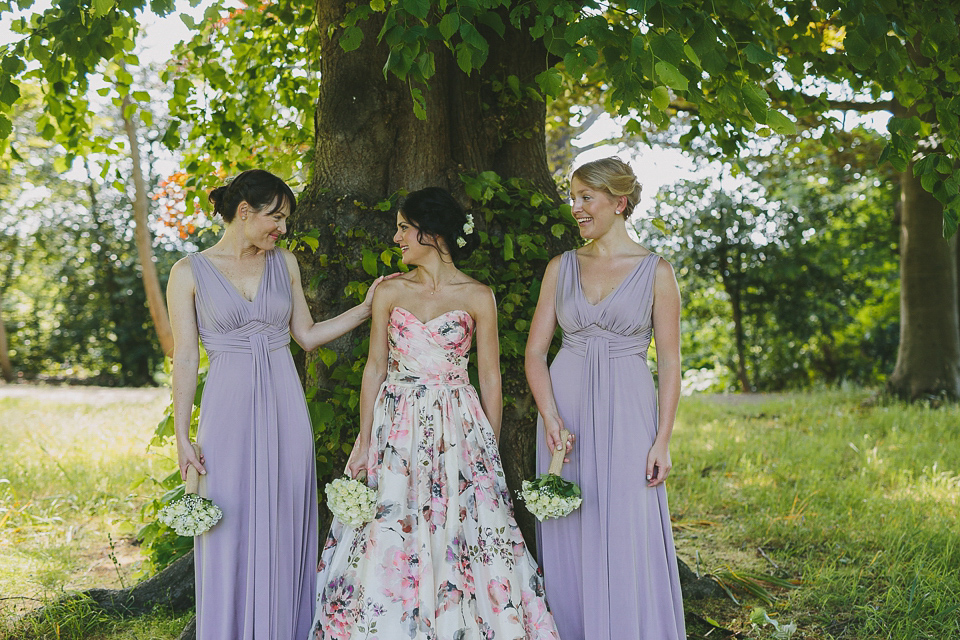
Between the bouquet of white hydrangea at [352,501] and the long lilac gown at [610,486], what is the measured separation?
2.55 feet

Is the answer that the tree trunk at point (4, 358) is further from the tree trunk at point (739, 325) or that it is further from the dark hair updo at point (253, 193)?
the dark hair updo at point (253, 193)

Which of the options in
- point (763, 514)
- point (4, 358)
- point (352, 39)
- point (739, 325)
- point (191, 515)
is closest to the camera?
point (191, 515)

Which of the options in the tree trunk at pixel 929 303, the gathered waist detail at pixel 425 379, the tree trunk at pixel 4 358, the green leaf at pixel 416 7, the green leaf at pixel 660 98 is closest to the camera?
Result: the green leaf at pixel 416 7

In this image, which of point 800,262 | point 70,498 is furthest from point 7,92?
point 800,262

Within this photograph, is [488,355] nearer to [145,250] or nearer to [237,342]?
[237,342]

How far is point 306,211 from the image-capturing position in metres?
3.96

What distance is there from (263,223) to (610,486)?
177cm

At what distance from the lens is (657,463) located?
3.13 meters

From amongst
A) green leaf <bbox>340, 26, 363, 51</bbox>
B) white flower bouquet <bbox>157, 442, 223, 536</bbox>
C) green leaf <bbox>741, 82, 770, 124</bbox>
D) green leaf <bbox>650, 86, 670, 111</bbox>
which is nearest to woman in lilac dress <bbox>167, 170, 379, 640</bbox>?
white flower bouquet <bbox>157, 442, 223, 536</bbox>

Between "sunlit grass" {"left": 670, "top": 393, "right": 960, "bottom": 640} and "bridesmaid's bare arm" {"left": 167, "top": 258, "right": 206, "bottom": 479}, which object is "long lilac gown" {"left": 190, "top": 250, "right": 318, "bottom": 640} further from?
"sunlit grass" {"left": 670, "top": 393, "right": 960, "bottom": 640}

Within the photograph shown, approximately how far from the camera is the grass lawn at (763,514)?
387 cm

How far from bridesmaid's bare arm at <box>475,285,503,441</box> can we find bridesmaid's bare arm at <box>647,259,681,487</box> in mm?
676

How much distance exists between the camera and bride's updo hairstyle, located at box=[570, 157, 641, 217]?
10.4 feet

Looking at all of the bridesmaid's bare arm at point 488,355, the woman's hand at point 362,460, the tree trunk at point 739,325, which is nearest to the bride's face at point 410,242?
the bridesmaid's bare arm at point 488,355
